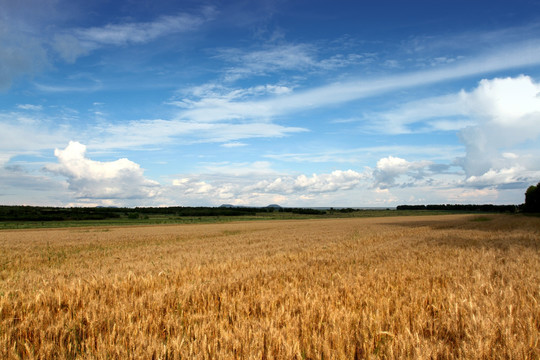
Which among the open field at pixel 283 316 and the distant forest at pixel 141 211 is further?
the distant forest at pixel 141 211

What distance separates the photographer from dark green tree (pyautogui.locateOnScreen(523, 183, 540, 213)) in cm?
8803

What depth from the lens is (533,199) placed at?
91.4m

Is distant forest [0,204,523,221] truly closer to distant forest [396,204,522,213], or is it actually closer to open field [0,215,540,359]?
distant forest [396,204,522,213]

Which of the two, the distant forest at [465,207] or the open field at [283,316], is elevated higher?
the open field at [283,316]

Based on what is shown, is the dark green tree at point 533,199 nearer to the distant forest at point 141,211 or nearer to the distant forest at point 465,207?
the distant forest at point 141,211

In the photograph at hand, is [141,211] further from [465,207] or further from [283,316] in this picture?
Result: [465,207]

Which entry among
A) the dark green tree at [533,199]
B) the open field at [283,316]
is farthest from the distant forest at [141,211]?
the open field at [283,316]

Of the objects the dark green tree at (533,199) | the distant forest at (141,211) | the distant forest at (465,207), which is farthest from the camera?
the distant forest at (465,207)

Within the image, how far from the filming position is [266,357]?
134 inches

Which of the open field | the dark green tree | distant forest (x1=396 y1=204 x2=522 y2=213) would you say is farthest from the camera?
distant forest (x1=396 y1=204 x2=522 y2=213)

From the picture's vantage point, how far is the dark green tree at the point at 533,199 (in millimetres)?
88031

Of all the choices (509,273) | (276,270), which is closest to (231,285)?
(276,270)

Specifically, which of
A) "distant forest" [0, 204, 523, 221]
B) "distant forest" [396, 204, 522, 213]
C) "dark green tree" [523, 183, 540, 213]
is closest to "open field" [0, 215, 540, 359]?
"distant forest" [0, 204, 523, 221]

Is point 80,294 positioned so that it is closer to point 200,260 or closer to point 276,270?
point 276,270
